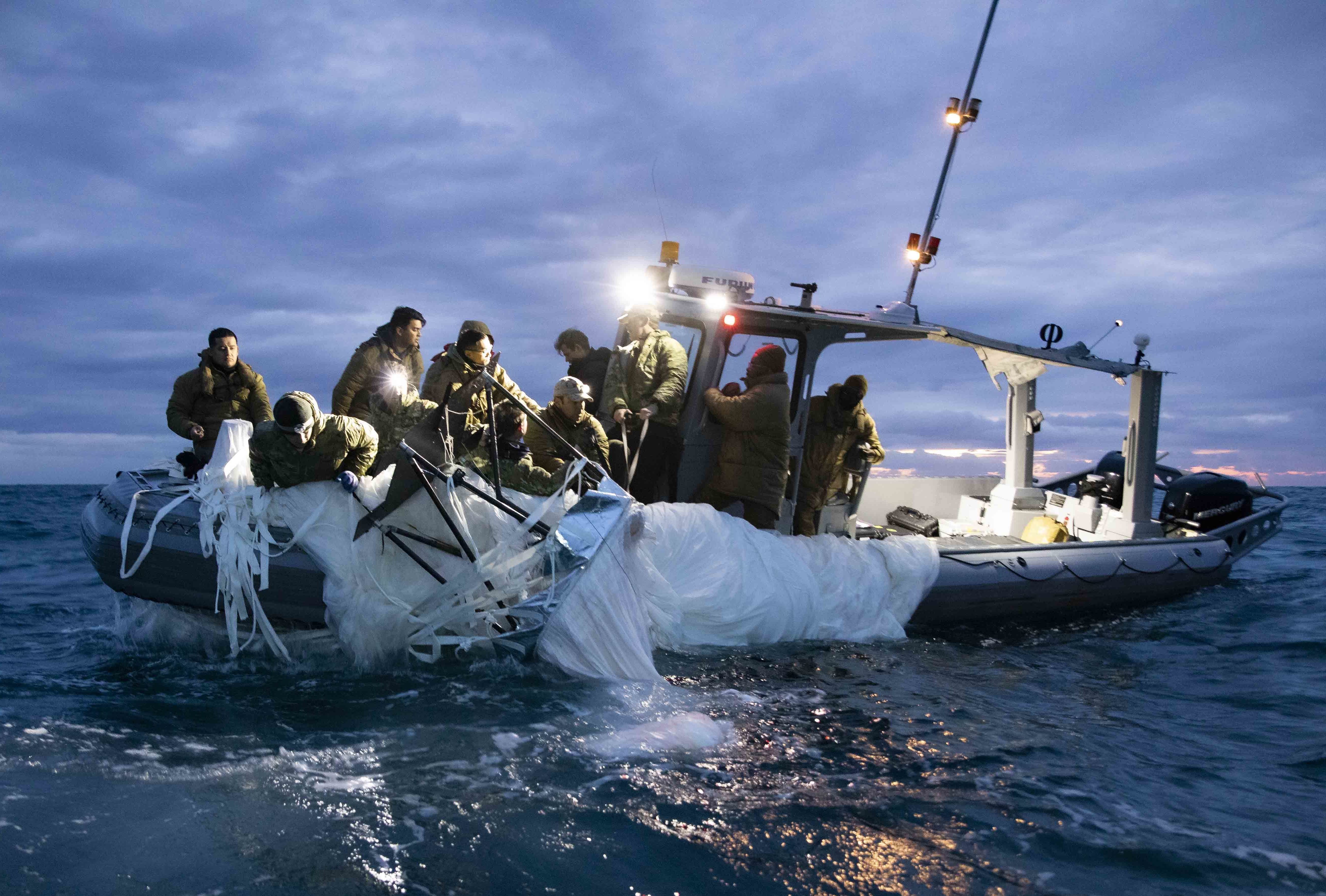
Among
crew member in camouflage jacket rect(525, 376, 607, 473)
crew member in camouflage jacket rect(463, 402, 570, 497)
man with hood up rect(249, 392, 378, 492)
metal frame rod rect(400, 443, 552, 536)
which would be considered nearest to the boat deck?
crew member in camouflage jacket rect(525, 376, 607, 473)

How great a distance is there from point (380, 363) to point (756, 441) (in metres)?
2.48

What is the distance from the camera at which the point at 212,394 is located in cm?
580

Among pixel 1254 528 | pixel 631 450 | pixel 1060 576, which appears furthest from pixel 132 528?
pixel 1254 528

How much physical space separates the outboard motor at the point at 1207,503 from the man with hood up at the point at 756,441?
520cm

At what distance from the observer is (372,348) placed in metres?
5.21

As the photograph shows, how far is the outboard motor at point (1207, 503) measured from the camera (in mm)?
8273

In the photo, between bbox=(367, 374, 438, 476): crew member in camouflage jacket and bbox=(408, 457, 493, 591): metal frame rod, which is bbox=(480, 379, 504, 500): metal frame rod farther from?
bbox=(367, 374, 438, 476): crew member in camouflage jacket

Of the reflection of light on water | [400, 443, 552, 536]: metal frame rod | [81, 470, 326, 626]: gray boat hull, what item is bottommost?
the reflection of light on water

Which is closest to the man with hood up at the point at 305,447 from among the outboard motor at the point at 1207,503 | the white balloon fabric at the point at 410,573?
the white balloon fabric at the point at 410,573

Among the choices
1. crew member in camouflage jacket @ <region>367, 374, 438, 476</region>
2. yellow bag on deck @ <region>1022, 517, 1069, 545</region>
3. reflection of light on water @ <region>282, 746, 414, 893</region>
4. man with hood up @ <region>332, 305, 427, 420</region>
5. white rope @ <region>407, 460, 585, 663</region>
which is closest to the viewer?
reflection of light on water @ <region>282, 746, 414, 893</region>

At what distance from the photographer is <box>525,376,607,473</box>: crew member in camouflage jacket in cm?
477

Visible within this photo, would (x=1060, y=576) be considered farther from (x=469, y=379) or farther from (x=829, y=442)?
(x=469, y=379)

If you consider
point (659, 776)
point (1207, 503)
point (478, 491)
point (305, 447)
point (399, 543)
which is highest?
point (1207, 503)

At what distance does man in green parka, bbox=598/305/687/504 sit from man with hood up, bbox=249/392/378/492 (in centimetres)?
172
